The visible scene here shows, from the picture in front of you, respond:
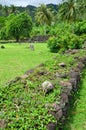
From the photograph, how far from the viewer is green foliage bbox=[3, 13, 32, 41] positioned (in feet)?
151

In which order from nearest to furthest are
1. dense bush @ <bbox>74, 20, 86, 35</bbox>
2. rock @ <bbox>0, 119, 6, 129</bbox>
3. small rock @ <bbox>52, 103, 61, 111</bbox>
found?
rock @ <bbox>0, 119, 6, 129</bbox>
small rock @ <bbox>52, 103, 61, 111</bbox>
dense bush @ <bbox>74, 20, 86, 35</bbox>

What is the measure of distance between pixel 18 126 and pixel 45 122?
0.48 m

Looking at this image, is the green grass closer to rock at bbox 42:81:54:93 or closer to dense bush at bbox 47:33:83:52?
rock at bbox 42:81:54:93

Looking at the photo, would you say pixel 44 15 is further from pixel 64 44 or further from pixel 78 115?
pixel 78 115

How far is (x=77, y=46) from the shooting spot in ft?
74.8

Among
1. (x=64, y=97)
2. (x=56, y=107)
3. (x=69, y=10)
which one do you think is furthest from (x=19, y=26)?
(x=56, y=107)

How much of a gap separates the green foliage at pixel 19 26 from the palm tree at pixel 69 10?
7.85 m

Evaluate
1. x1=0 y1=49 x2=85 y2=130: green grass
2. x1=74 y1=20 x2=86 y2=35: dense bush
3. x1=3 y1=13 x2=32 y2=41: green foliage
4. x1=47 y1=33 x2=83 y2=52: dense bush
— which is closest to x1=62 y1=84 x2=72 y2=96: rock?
x1=0 y1=49 x2=85 y2=130: green grass

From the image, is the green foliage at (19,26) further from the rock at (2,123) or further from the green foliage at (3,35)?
the rock at (2,123)

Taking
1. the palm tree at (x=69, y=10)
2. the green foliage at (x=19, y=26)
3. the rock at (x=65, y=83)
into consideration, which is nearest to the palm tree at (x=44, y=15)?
the palm tree at (x=69, y=10)

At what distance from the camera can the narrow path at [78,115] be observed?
615 cm

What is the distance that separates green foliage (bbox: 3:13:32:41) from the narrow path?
38221mm

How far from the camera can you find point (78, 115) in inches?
270

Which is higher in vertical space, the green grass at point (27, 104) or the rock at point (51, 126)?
the green grass at point (27, 104)
